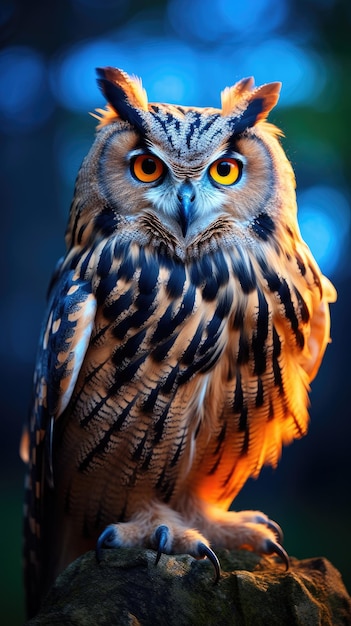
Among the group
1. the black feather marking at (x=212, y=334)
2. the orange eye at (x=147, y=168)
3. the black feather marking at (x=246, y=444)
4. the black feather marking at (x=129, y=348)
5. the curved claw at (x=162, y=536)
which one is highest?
the orange eye at (x=147, y=168)

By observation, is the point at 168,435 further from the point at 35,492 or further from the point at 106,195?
the point at 106,195

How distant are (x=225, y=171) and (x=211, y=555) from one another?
686mm

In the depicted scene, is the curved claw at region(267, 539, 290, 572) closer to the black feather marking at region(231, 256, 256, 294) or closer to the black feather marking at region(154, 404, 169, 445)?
the black feather marking at region(154, 404, 169, 445)

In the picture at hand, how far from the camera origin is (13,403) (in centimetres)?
248

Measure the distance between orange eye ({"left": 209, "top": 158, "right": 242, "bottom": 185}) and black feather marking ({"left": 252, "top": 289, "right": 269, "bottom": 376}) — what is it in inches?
8.4

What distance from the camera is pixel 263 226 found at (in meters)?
1.05

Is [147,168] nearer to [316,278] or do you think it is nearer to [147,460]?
[316,278]

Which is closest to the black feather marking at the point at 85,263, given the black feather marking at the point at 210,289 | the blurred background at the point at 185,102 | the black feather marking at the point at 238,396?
the black feather marking at the point at 210,289

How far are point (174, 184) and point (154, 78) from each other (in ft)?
2.94

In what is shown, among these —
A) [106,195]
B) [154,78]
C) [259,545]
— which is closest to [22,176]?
[154,78]

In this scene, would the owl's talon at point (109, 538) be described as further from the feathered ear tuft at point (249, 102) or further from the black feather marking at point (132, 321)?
the feathered ear tuft at point (249, 102)

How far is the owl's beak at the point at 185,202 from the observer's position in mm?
939

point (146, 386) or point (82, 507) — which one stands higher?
point (146, 386)

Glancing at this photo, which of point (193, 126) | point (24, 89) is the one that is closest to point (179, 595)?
point (193, 126)
